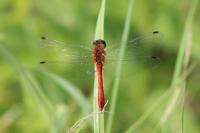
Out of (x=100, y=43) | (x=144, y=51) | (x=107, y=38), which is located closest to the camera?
(x=100, y=43)

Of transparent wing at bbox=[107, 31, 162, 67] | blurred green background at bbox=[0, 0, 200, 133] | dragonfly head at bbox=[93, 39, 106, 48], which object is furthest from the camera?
blurred green background at bbox=[0, 0, 200, 133]

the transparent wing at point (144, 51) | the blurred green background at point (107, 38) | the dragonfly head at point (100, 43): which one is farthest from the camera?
the blurred green background at point (107, 38)

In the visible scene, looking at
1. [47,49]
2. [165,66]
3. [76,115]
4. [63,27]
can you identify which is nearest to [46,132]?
[76,115]

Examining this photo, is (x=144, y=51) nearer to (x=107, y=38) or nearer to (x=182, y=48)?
(x=107, y=38)

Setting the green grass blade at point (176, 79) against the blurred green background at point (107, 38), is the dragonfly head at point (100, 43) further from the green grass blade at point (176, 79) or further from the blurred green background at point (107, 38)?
the blurred green background at point (107, 38)

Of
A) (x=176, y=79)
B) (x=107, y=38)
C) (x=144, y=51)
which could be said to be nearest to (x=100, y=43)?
(x=176, y=79)

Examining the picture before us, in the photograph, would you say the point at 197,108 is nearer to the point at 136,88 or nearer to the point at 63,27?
the point at 136,88

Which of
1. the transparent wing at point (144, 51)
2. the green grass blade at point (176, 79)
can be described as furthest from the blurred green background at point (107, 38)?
the green grass blade at point (176, 79)

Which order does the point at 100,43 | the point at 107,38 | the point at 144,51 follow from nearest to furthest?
the point at 100,43 → the point at 144,51 → the point at 107,38

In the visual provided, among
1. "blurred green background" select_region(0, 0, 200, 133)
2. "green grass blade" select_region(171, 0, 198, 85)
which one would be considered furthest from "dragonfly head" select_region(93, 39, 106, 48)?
"blurred green background" select_region(0, 0, 200, 133)

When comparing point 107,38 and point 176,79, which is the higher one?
point 107,38

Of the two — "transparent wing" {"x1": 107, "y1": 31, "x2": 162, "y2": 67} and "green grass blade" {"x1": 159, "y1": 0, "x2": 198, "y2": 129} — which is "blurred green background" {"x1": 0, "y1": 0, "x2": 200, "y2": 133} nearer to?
"transparent wing" {"x1": 107, "y1": 31, "x2": 162, "y2": 67}
